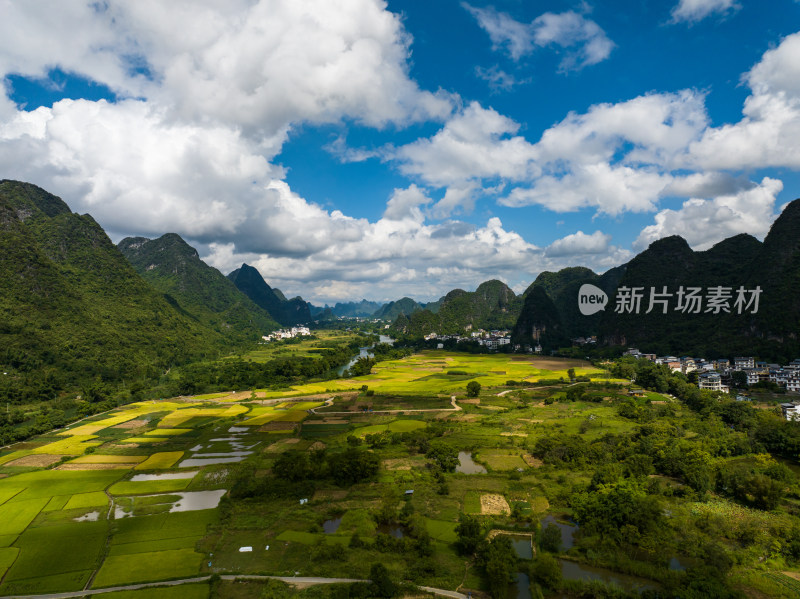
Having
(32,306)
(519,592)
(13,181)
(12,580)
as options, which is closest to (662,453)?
(519,592)

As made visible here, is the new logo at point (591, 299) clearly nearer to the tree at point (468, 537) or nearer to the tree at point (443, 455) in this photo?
the tree at point (443, 455)

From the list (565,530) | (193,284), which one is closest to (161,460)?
(565,530)

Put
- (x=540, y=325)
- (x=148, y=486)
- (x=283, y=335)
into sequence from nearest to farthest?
(x=148, y=486)
(x=540, y=325)
(x=283, y=335)

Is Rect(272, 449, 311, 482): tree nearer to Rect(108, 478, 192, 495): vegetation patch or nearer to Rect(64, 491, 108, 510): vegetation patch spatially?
Rect(108, 478, 192, 495): vegetation patch

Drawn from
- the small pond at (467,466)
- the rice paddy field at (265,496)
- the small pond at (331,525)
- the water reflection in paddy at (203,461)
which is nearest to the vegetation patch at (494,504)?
the rice paddy field at (265,496)

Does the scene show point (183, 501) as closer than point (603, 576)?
No

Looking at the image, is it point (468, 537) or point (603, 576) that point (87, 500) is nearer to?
point (468, 537)
